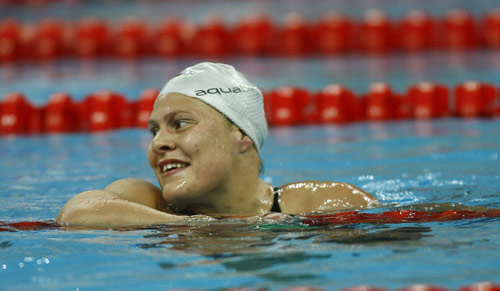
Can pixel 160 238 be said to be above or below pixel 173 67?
below

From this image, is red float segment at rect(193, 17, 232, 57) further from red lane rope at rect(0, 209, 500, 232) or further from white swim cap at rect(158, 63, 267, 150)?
red lane rope at rect(0, 209, 500, 232)

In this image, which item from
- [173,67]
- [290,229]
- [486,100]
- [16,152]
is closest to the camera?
[290,229]

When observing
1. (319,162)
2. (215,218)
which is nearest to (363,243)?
(215,218)

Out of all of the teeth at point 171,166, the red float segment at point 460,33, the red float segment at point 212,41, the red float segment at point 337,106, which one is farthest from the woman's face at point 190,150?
the red float segment at point 460,33

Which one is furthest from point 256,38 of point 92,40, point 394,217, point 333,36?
point 394,217

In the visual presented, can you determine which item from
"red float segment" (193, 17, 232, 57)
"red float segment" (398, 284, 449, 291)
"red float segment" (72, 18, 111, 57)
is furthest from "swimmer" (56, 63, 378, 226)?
"red float segment" (72, 18, 111, 57)

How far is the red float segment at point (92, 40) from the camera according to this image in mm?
12195

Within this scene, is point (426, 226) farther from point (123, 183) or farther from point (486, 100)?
point (486, 100)

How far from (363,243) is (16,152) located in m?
4.65

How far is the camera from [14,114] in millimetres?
8250

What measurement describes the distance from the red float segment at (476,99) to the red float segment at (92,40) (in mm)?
6240

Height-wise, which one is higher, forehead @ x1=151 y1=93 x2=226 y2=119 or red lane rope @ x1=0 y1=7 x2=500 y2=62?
red lane rope @ x1=0 y1=7 x2=500 y2=62

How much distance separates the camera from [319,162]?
5.92 meters

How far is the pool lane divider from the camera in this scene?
824 cm
